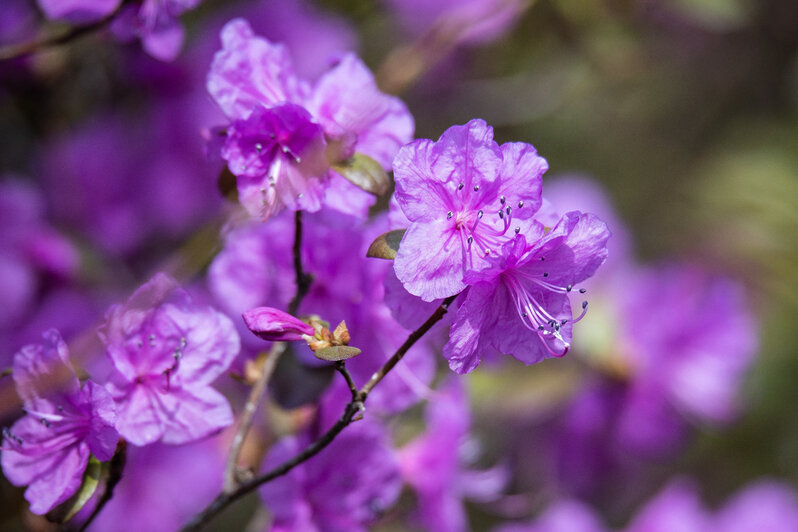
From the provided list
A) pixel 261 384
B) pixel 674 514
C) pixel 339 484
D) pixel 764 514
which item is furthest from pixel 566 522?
pixel 261 384

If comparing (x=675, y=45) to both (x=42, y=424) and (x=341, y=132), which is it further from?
(x=42, y=424)

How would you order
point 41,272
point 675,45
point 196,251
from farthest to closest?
point 675,45
point 41,272
point 196,251

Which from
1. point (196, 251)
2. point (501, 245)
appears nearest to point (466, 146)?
point (501, 245)

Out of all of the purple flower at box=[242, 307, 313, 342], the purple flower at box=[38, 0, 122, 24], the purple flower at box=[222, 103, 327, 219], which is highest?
the purple flower at box=[38, 0, 122, 24]

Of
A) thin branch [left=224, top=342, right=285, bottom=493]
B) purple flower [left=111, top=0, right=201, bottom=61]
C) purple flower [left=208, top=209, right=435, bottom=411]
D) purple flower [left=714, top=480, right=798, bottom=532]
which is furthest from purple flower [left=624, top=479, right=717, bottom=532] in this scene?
purple flower [left=111, top=0, right=201, bottom=61]

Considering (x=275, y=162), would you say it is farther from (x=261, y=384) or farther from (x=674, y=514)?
(x=674, y=514)

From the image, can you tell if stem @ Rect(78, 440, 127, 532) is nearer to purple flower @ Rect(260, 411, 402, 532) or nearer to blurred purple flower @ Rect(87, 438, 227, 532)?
purple flower @ Rect(260, 411, 402, 532)

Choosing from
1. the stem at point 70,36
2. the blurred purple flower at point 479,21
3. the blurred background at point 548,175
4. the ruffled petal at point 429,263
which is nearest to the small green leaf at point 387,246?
the ruffled petal at point 429,263
